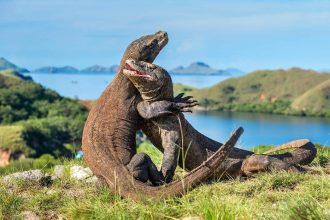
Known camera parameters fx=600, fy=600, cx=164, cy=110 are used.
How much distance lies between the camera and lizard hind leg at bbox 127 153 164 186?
9.14 meters

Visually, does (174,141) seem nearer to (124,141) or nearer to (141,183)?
(124,141)

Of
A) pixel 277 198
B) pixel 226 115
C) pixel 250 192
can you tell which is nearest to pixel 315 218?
pixel 277 198

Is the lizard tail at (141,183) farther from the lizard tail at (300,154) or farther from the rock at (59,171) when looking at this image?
the rock at (59,171)

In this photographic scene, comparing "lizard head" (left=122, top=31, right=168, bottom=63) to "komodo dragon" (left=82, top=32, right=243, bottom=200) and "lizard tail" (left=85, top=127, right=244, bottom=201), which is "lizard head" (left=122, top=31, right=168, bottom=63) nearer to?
"komodo dragon" (left=82, top=32, right=243, bottom=200)

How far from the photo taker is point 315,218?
22.5 ft

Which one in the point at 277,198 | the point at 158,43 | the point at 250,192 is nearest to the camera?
the point at 277,198

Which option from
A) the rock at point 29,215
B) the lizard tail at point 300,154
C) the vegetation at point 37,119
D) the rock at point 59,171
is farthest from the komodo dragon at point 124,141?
the vegetation at point 37,119

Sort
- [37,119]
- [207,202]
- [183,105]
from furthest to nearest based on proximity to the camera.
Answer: [37,119] < [183,105] < [207,202]

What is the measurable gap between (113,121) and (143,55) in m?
1.18

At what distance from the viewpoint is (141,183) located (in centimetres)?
900

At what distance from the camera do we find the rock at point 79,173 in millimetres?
11541

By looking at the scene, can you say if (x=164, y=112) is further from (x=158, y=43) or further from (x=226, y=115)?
(x=226, y=115)

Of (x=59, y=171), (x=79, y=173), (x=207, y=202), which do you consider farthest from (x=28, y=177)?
(x=207, y=202)

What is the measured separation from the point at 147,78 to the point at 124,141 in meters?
1.06
